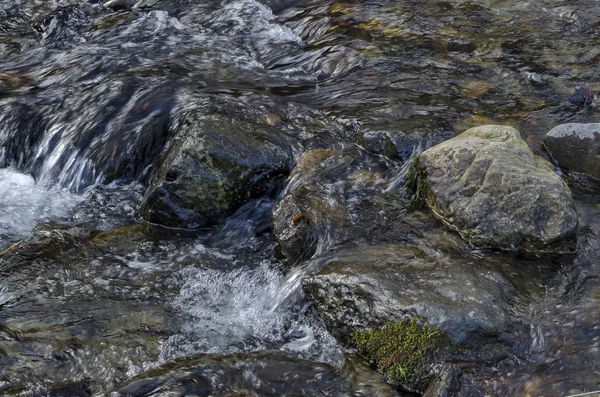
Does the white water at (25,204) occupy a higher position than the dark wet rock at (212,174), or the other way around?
the dark wet rock at (212,174)

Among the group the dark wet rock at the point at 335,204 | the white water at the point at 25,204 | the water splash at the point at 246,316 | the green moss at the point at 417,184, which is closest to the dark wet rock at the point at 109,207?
the white water at the point at 25,204

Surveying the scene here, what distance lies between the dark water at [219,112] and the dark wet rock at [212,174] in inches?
6.8

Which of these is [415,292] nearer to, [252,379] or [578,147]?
[252,379]

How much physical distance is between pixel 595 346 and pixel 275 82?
507cm

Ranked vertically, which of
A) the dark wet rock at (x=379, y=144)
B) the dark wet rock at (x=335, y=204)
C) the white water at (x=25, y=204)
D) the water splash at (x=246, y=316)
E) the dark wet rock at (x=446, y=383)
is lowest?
the water splash at (x=246, y=316)

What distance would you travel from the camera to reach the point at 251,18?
10.2 metres

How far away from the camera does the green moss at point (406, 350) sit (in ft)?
14.3

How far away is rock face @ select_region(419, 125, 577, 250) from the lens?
511 centimetres

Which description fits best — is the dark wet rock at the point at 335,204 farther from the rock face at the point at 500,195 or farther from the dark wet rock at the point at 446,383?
the dark wet rock at the point at 446,383

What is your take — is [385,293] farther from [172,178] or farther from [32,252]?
[32,252]

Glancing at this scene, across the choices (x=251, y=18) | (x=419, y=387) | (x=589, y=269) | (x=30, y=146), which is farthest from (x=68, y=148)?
(x=589, y=269)

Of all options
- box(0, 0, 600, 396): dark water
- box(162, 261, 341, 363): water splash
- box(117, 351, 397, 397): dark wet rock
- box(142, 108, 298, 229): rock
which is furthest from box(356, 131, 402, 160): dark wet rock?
box(117, 351, 397, 397): dark wet rock

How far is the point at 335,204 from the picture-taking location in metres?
5.91

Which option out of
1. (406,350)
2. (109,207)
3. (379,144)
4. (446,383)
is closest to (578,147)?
(379,144)
